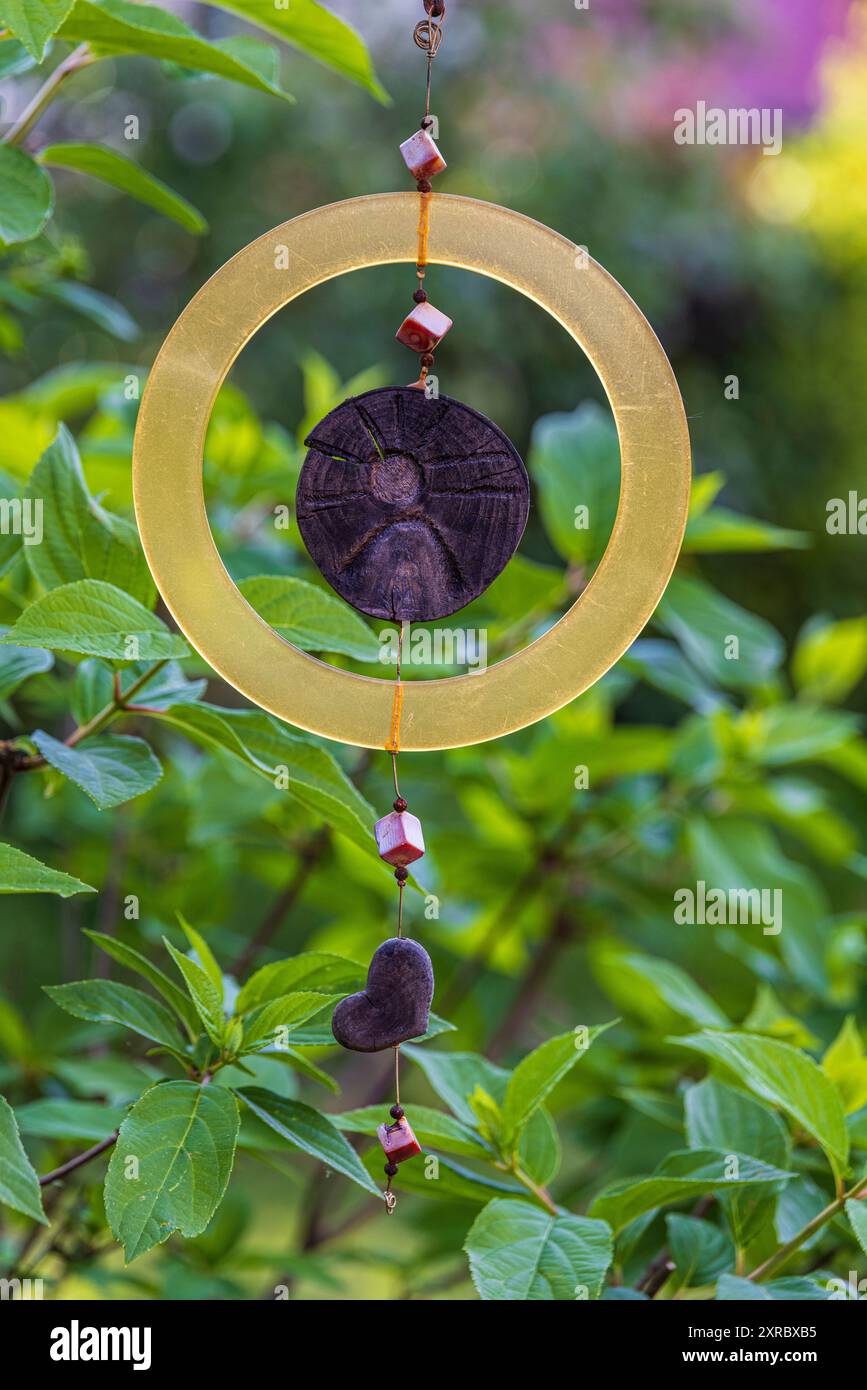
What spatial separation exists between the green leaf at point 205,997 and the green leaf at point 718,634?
0.45 meters

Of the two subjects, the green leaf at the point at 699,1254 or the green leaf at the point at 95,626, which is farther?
the green leaf at the point at 699,1254

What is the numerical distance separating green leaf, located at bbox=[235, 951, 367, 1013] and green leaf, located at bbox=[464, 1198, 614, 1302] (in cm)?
12

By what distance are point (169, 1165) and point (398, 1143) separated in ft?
0.30

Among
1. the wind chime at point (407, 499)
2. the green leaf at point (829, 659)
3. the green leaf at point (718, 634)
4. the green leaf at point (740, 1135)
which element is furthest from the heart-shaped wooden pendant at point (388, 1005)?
the green leaf at point (829, 659)

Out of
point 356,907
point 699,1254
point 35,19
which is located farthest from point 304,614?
point 356,907

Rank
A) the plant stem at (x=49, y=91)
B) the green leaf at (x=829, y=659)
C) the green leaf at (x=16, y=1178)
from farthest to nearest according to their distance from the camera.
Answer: the green leaf at (x=829, y=659) < the plant stem at (x=49, y=91) < the green leaf at (x=16, y=1178)

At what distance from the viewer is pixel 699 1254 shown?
62cm

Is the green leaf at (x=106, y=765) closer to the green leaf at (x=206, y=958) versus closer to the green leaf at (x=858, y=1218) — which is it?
the green leaf at (x=206, y=958)

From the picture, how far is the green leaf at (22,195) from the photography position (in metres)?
0.57

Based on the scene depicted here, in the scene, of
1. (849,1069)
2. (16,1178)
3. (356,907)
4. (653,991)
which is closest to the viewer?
(16,1178)

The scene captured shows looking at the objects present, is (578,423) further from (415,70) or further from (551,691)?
(415,70)

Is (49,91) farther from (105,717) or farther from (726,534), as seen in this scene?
(726,534)

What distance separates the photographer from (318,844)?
896 millimetres

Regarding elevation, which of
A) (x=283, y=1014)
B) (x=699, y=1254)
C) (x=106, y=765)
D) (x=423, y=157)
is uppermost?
(x=423, y=157)
